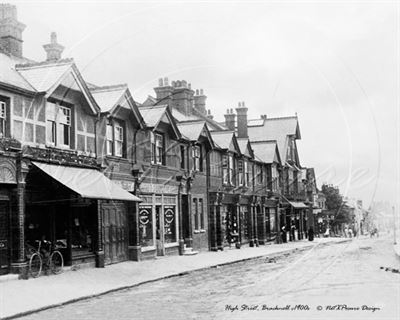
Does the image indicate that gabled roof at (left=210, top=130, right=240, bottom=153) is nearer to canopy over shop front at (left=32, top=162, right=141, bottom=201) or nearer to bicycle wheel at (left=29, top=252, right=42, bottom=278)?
canopy over shop front at (left=32, top=162, right=141, bottom=201)

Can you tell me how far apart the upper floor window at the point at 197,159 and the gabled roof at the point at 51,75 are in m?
11.7

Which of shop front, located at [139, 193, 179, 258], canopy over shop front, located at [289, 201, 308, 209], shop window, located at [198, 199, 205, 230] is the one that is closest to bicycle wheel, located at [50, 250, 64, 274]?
shop front, located at [139, 193, 179, 258]

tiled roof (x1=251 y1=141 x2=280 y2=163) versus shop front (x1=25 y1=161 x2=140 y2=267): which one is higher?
tiled roof (x1=251 y1=141 x2=280 y2=163)

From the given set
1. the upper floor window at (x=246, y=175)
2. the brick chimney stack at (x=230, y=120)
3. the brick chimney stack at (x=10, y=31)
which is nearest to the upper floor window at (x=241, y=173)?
the upper floor window at (x=246, y=175)

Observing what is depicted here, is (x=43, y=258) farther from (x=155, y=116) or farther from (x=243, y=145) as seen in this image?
(x=243, y=145)

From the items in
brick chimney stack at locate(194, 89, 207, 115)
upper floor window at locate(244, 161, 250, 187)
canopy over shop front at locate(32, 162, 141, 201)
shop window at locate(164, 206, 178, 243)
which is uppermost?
brick chimney stack at locate(194, 89, 207, 115)

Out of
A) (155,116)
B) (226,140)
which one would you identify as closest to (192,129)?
(155,116)

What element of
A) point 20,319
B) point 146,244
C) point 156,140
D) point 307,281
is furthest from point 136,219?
point 20,319

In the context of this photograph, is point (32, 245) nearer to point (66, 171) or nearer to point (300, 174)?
point (66, 171)

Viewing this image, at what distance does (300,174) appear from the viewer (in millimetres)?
55062

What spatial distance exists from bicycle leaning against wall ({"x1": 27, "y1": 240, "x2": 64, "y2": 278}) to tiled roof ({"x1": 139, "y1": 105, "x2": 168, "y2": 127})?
780cm

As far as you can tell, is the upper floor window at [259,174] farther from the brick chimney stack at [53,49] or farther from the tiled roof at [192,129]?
the brick chimney stack at [53,49]

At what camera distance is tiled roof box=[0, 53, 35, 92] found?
53.7 feet

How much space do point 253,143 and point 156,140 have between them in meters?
20.3
